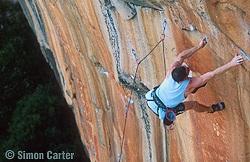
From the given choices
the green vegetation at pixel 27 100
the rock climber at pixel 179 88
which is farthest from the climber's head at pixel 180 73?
the green vegetation at pixel 27 100

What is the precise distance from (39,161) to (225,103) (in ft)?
20.0

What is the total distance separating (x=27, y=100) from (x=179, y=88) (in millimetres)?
6635

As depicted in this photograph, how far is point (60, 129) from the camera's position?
8273mm

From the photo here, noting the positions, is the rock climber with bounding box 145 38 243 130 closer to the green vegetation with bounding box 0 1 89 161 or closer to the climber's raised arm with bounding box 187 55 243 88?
the climber's raised arm with bounding box 187 55 243 88

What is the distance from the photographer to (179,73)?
2.37 meters

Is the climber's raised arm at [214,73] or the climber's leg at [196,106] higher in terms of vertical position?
the climber's raised arm at [214,73]

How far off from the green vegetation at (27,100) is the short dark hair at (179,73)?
5.94 m

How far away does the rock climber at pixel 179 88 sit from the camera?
2.36 m

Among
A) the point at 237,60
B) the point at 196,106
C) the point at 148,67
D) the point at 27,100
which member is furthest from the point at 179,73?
the point at 27,100

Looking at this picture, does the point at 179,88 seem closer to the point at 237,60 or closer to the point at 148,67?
the point at 237,60

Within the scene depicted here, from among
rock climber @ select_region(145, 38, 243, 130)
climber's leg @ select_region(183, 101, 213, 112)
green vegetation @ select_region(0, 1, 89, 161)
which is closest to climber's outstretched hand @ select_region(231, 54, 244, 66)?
rock climber @ select_region(145, 38, 243, 130)

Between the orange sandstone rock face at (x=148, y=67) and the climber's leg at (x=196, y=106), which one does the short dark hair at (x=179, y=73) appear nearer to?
the orange sandstone rock face at (x=148, y=67)

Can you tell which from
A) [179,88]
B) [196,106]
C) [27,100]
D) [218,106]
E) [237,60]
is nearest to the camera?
[237,60]

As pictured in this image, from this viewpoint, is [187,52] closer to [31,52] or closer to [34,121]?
[34,121]
